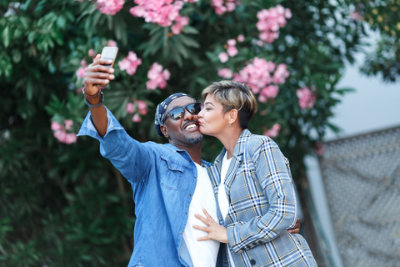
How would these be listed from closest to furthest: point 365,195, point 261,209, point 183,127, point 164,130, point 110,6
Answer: point 261,209, point 183,127, point 164,130, point 110,6, point 365,195

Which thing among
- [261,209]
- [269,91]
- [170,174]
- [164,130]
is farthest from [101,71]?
[269,91]

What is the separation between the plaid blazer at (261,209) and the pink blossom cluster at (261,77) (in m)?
1.38

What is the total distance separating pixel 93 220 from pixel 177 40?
1.82 meters

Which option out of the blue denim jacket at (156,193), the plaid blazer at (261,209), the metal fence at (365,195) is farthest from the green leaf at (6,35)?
the metal fence at (365,195)

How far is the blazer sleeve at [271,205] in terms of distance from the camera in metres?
1.71

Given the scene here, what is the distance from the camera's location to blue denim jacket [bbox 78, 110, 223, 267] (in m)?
1.73

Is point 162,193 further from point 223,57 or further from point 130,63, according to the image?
point 223,57

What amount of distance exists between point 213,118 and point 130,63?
1330 millimetres

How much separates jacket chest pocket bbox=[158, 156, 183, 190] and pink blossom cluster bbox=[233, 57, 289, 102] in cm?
141

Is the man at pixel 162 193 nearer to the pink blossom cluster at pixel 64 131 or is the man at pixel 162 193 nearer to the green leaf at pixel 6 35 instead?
the pink blossom cluster at pixel 64 131

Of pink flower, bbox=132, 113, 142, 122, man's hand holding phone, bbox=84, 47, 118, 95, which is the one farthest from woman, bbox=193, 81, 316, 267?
pink flower, bbox=132, 113, 142, 122

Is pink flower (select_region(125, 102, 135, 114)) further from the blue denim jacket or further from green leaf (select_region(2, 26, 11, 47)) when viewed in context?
the blue denim jacket

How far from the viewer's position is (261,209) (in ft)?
5.94

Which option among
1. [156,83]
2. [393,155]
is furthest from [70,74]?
[393,155]
